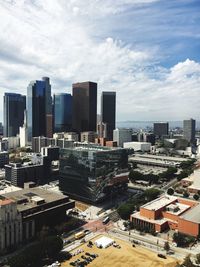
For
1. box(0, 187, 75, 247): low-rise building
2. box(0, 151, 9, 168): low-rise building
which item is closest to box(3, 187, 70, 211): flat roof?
box(0, 187, 75, 247): low-rise building

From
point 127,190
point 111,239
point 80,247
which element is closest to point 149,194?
point 127,190

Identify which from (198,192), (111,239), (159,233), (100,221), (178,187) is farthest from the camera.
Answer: (178,187)

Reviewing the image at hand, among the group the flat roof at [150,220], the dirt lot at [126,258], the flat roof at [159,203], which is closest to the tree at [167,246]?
the dirt lot at [126,258]

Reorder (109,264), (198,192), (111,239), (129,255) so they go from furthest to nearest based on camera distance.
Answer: (198,192), (111,239), (129,255), (109,264)

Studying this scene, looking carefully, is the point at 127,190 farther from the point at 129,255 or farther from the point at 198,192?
the point at 129,255

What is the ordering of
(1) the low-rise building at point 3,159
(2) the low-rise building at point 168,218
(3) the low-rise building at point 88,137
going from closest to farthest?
(2) the low-rise building at point 168,218, (1) the low-rise building at point 3,159, (3) the low-rise building at point 88,137

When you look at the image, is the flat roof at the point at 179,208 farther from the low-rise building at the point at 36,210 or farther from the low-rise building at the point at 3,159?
the low-rise building at the point at 3,159

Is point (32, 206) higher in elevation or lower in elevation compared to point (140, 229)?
higher
